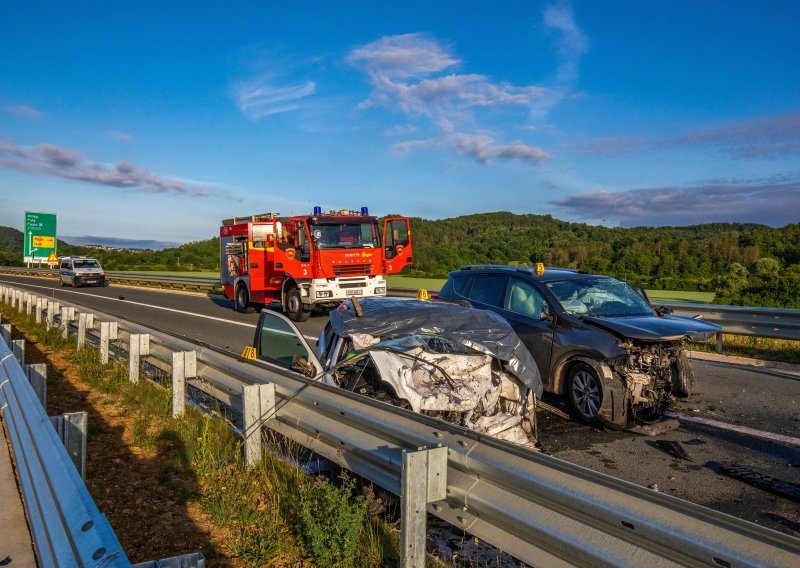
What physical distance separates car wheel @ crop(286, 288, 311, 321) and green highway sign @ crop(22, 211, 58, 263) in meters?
41.4

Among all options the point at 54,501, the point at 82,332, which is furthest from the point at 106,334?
the point at 54,501

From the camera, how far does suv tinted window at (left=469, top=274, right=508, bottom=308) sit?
27.8ft

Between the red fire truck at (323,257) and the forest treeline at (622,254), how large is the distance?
6.85 m

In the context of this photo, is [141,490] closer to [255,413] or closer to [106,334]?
[255,413]

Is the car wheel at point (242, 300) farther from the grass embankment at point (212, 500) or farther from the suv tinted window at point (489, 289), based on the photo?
the grass embankment at point (212, 500)

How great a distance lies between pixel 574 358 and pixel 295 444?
11.4ft

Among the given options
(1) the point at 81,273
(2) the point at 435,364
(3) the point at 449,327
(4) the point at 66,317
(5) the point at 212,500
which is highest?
(3) the point at 449,327

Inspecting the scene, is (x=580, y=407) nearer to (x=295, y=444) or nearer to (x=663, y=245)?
(x=295, y=444)

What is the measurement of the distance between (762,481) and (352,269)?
1366cm

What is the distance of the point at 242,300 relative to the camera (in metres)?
21.0

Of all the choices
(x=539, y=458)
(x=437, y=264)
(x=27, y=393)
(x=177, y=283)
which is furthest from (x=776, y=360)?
(x=437, y=264)

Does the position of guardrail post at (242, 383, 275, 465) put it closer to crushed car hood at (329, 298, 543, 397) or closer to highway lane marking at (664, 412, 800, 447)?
crushed car hood at (329, 298, 543, 397)

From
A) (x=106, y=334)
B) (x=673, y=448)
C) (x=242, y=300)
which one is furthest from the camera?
(x=242, y=300)

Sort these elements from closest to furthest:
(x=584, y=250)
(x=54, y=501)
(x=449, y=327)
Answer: (x=54, y=501), (x=449, y=327), (x=584, y=250)
